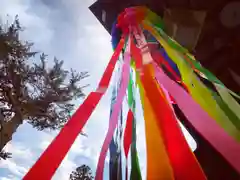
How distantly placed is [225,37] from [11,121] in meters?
7.20

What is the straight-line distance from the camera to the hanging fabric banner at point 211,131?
2.27ft

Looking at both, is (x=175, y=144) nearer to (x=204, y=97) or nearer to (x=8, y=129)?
(x=204, y=97)

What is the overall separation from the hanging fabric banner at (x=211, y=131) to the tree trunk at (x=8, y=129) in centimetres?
730

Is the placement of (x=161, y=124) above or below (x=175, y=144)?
above

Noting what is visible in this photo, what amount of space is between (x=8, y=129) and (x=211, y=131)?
766 centimetres

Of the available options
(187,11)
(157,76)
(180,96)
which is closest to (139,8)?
(187,11)

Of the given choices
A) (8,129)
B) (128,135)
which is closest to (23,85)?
(8,129)

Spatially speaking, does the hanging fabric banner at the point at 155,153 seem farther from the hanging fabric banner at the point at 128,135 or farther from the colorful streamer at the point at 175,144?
the hanging fabric banner at the point at 128,135

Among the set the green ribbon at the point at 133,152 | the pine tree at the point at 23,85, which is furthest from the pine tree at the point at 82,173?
the green ribbon at the point at 133,152

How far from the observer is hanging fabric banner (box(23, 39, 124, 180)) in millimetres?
685

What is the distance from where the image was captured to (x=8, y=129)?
7.53 m

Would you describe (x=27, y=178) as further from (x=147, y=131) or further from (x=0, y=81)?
(x=0, y=81)

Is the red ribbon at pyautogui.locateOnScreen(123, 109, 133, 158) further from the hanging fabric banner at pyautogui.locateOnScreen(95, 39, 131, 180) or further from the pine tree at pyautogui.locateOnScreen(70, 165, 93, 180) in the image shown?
the pine tree at pyautogui.locateOnScreen(70, 165, 93, 180)

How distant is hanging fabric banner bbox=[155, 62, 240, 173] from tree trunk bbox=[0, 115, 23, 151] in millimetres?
7299
